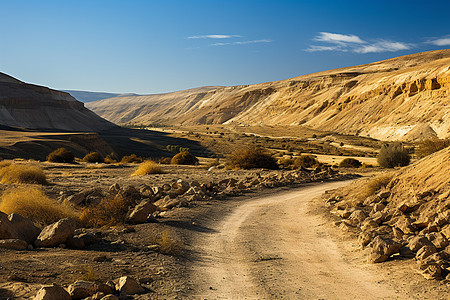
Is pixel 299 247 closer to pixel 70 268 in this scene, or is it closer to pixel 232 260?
pixel 232 260

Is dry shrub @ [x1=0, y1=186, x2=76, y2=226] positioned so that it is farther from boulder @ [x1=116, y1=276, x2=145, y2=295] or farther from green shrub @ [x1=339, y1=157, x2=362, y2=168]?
green shrub @ [x1=339, y1=157, x2=362, y2=168]

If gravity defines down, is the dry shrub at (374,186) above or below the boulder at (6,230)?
above

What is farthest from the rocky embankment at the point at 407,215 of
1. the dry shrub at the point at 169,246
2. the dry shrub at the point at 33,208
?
the dry shrub at the point at 33,208

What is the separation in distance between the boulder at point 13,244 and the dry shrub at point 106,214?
11.1 ft

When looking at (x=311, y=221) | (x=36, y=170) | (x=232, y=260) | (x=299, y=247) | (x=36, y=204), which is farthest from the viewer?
(x=36, y=170)

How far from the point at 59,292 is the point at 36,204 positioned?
238 inches

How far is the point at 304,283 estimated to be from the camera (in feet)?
22.6

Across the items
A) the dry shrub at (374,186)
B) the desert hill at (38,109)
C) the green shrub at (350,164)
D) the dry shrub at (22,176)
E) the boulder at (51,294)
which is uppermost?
the desert hill at (38,109)

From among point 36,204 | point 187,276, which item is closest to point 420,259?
point 187,276

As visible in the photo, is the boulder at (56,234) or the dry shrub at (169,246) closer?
the boulder at (56,234)

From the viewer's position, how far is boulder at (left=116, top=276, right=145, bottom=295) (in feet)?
19.5

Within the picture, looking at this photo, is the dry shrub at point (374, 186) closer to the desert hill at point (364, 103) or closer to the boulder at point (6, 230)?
the boulder at point (6, 230)

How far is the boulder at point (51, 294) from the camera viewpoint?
4.90m

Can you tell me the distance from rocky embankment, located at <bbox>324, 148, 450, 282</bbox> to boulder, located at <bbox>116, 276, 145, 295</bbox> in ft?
15.0
